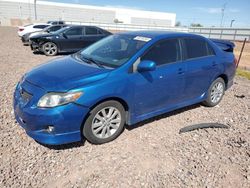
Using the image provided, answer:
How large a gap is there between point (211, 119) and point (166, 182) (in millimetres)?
2200

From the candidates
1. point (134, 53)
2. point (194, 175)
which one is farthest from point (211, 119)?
point (134, 53)

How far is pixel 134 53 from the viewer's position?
3535 millimetres

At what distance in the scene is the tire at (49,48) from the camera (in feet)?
34.4

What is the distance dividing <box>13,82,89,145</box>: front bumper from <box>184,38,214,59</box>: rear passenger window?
2343 mm

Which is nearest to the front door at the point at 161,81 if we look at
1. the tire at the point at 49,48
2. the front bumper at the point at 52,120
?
the front bumper at the point at 52,120

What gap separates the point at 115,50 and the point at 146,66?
83 centimetres

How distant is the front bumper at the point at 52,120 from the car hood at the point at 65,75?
6.5 inches

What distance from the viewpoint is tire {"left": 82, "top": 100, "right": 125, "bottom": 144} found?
316cm

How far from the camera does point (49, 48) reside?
10.6 metres

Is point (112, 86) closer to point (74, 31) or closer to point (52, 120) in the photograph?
point (52, 120)

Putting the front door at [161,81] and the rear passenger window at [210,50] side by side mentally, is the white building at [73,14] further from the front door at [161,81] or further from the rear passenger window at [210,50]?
the front door at [161,81]

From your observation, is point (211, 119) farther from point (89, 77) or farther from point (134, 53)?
point (89, 77)

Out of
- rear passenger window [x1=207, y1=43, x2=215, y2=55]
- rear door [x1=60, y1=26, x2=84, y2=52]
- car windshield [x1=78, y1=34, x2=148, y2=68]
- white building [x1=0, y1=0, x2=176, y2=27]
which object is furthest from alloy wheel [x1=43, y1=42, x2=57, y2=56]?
white building [x1=0, y1=0, x2=176, y2=27]

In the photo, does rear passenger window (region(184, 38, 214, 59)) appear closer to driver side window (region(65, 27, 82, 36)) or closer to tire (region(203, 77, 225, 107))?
tire (region(203, 77, 225, 107))
